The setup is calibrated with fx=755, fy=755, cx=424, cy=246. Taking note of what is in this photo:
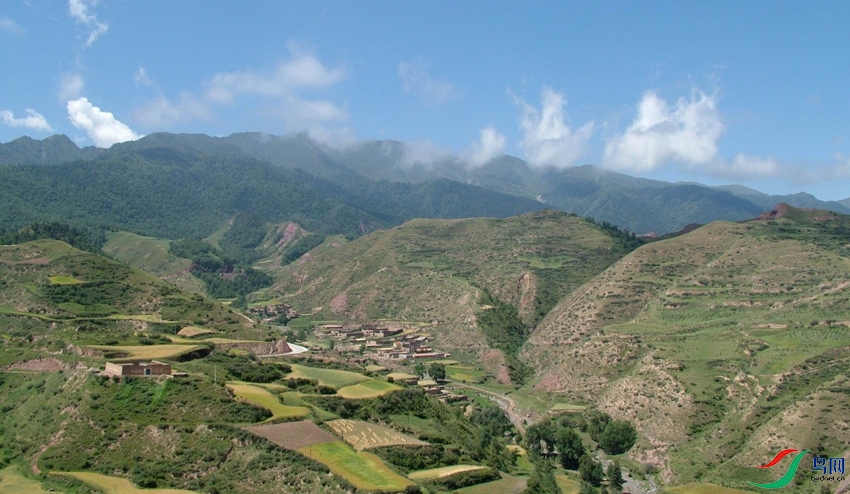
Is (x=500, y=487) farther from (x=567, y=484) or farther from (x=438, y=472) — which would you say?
(x=567, y=484)

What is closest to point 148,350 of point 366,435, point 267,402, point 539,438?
point 267,402

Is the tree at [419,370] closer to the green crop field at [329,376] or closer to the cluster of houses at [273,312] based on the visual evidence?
the green crop field at [329,376]

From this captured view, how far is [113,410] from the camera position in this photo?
4566 centimetres

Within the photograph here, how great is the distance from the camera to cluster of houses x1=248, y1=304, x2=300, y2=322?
5192 inches

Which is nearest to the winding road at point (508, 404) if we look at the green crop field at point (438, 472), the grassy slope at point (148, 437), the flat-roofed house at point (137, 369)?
the green crop field at point (438, 472)

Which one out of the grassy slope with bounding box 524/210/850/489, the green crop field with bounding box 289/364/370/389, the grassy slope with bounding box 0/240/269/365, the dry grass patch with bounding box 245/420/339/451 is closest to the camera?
the dry grass patch with bounding box 245/420/339/451

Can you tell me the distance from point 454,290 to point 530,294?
40.9 feet

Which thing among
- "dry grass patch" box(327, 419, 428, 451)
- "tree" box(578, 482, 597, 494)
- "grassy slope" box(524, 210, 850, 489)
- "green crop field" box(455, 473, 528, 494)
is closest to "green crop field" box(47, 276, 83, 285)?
"dry grass patch" box(327, 419, 428, 451)

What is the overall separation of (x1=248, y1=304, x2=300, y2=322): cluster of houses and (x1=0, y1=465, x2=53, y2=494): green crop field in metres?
85.2

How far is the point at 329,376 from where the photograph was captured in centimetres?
6381

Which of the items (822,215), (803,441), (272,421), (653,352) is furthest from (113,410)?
(822,215)

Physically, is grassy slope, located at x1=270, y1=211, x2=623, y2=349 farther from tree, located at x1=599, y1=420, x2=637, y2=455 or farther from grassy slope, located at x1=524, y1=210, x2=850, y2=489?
tree, located at x1=599, y1=420, x2=637, y2=455

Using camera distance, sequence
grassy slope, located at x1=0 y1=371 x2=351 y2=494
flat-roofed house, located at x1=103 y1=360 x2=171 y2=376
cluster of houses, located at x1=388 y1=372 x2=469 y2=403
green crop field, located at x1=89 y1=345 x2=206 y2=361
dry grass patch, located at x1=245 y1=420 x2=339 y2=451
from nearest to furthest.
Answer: grassy slope, located at x1=0 y1=371 x2=351 y2=494, dry grass patch, located at x1=245 y1=420 x2=339 y2=451, flat-roofed house, located at x1=103 y1=360 x2=171 y2=376, green crop field, located at x1=89 y1=345 x2=206 y2=361, cluster of houses, located at x1=388 y1=372 x2=469 y2=403

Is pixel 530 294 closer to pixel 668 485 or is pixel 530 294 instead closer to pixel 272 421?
pixel 668 485
